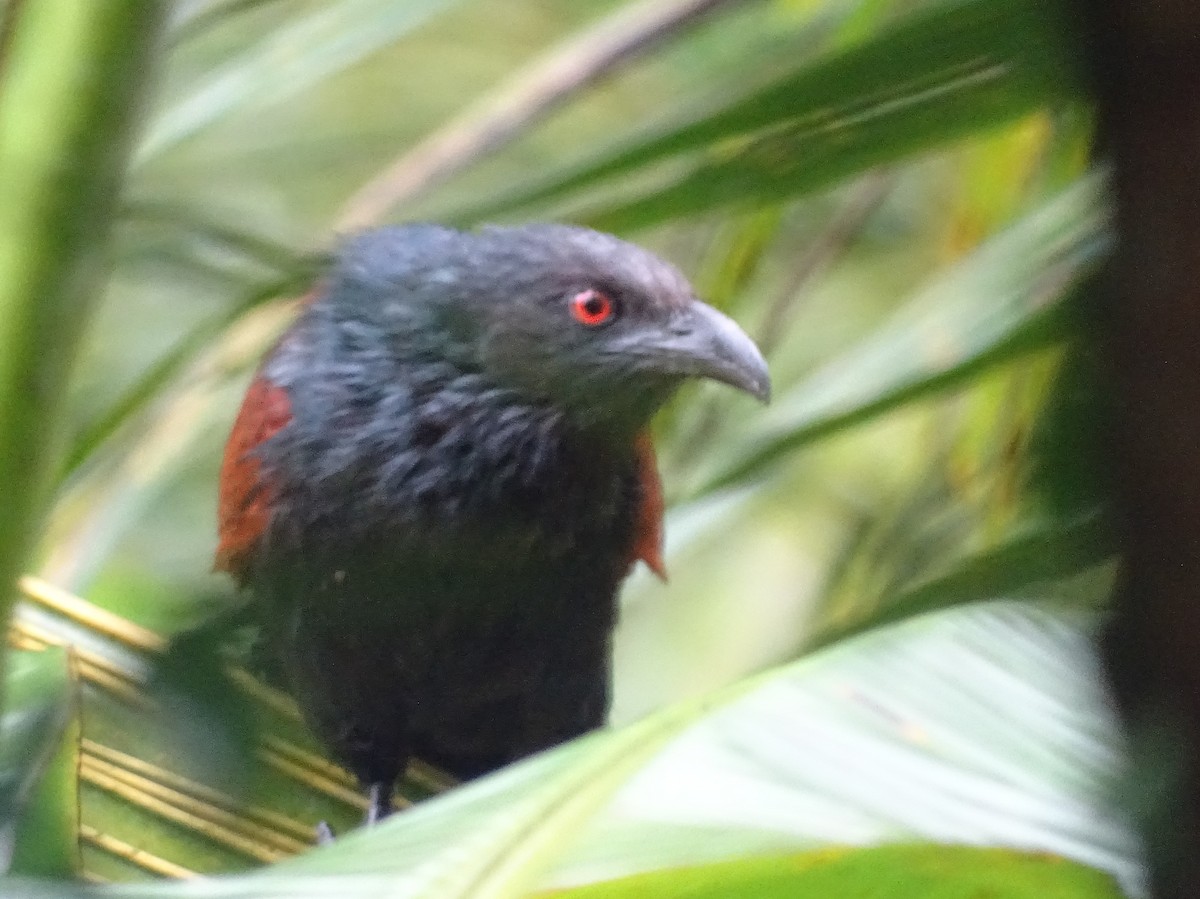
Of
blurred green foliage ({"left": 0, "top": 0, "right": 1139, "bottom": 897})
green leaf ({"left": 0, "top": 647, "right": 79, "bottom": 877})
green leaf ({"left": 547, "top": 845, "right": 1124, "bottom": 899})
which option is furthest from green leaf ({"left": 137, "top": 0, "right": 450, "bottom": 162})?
green leaf ({"left": 547, "top": 845, "right": 1124, "bottom": 899})

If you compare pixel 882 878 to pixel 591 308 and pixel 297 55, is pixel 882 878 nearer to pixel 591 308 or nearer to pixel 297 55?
pixel 591 308

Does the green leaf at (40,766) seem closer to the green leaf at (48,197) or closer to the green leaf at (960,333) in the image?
the green leaf at (48,197)

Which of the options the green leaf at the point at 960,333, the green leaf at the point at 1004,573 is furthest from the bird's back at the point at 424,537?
the green leaf at the point at 1004,573

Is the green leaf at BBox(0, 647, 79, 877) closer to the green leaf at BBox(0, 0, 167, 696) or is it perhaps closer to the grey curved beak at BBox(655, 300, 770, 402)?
the green leaf at BBox(0, 0, 167, 696)

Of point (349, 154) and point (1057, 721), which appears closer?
point (1057, 721)

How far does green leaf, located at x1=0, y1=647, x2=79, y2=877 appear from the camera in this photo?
1.40 feet

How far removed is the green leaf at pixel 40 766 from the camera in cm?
43

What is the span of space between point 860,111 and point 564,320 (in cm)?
24

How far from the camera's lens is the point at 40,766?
0.47 metres

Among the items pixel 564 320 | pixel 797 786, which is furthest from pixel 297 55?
pixel 797 786

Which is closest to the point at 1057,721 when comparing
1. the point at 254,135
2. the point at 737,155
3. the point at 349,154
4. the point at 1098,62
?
the point at 1098,62

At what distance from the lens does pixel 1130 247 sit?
32cm

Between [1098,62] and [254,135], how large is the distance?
1517 mm

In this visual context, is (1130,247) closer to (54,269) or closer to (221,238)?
(54,269)
